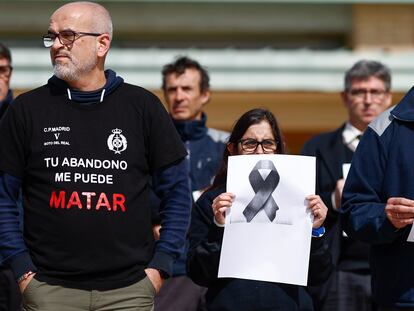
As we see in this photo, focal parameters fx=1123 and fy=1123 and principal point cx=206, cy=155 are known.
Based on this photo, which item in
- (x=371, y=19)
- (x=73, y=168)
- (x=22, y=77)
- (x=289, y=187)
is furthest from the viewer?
(x=371, y=19)

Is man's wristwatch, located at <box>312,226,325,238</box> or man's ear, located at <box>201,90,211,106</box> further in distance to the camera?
man's ear, located at <box>201,90,211,106</box>

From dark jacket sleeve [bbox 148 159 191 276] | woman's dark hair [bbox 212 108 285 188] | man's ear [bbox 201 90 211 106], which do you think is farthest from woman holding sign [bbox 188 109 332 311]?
man's ear [bbox 201 90 211 106]

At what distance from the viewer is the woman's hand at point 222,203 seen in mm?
4777

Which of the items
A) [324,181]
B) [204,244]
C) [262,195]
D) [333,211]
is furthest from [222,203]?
[324,181]

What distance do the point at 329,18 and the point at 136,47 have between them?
6.08ft

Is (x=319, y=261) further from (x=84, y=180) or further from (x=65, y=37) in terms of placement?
(x=65, y=37)

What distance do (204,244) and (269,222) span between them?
0.35 m

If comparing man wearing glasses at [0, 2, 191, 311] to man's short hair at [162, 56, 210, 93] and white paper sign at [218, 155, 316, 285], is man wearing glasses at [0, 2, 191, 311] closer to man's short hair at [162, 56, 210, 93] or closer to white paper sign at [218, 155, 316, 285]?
white paper sign at [218, 155, 316, 285]

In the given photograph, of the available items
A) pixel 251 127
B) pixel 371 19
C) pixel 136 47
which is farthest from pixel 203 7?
pixel 251 127

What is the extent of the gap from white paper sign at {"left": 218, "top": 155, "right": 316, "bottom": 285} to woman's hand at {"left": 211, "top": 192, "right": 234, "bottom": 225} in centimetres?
3

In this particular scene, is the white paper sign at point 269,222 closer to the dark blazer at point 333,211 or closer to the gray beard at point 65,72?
the gray beard at point 65,72

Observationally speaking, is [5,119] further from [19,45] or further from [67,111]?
[19,45]

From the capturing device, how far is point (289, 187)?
480 cm

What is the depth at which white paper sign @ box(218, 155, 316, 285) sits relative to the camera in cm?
475
